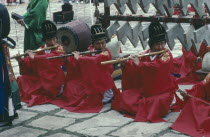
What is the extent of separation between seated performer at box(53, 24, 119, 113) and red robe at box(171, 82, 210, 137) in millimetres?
1526

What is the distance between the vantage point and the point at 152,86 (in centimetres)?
657

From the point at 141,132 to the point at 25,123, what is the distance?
1741mm

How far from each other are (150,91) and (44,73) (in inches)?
78.2

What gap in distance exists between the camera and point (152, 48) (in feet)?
21.6

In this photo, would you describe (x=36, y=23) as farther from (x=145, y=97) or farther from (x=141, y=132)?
(x=141, y=132)

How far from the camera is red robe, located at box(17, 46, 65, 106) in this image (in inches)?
299

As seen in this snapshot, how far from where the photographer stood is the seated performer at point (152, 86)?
643 centimetres

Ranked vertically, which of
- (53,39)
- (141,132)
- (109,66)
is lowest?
(141,132)

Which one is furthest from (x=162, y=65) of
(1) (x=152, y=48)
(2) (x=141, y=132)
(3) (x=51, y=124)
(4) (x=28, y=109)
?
(4) (x=28, y=109)

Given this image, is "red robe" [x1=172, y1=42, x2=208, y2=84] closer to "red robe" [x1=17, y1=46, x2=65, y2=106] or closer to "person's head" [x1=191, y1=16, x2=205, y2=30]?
"person's head" [x1=191, y1=16, x2=205, y2=30]

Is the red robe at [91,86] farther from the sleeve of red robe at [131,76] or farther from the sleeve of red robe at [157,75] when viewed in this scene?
the sleeve of red robe at [157,75]

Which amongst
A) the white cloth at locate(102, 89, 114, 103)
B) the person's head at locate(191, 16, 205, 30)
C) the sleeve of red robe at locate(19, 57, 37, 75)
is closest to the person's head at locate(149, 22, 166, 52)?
the person's head at locate(191, 16, 205, 30)

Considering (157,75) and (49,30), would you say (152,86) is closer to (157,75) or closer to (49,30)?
(157,75)

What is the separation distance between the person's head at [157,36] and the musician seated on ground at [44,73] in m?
1.86
